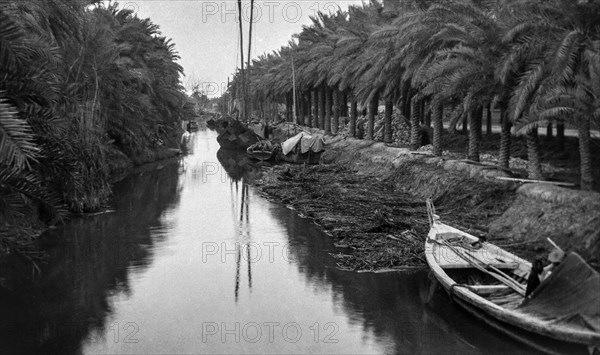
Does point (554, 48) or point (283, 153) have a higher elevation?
point (554, 48)

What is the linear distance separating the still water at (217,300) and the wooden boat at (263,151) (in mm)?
20022

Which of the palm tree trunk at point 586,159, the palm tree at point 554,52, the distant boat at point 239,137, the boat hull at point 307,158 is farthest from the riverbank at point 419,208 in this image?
the distant boat at point 239,137

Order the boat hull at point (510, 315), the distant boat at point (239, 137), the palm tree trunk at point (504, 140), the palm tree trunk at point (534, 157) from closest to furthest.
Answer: the boat hull at point (510, 315), the palm tree trunk at point (534, 157), the palm tree trunk at point (504, 140), the distant boat at point (239, 137)

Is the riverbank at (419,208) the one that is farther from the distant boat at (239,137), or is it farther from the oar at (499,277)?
the distant boat at (239,137)

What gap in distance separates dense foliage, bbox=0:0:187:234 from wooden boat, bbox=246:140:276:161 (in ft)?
24.4

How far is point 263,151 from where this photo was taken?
41.4m

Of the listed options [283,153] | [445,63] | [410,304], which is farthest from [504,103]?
[283,153]

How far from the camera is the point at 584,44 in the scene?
604 inches

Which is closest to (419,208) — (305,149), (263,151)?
(305,149)

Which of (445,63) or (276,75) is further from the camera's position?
(276,75)

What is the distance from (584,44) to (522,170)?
6.47m

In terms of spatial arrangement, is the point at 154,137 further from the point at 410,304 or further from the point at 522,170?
the point at 410,304

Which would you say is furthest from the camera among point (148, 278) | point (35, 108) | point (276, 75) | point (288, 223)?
point (276, 75)

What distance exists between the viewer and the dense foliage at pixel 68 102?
27.4ft
